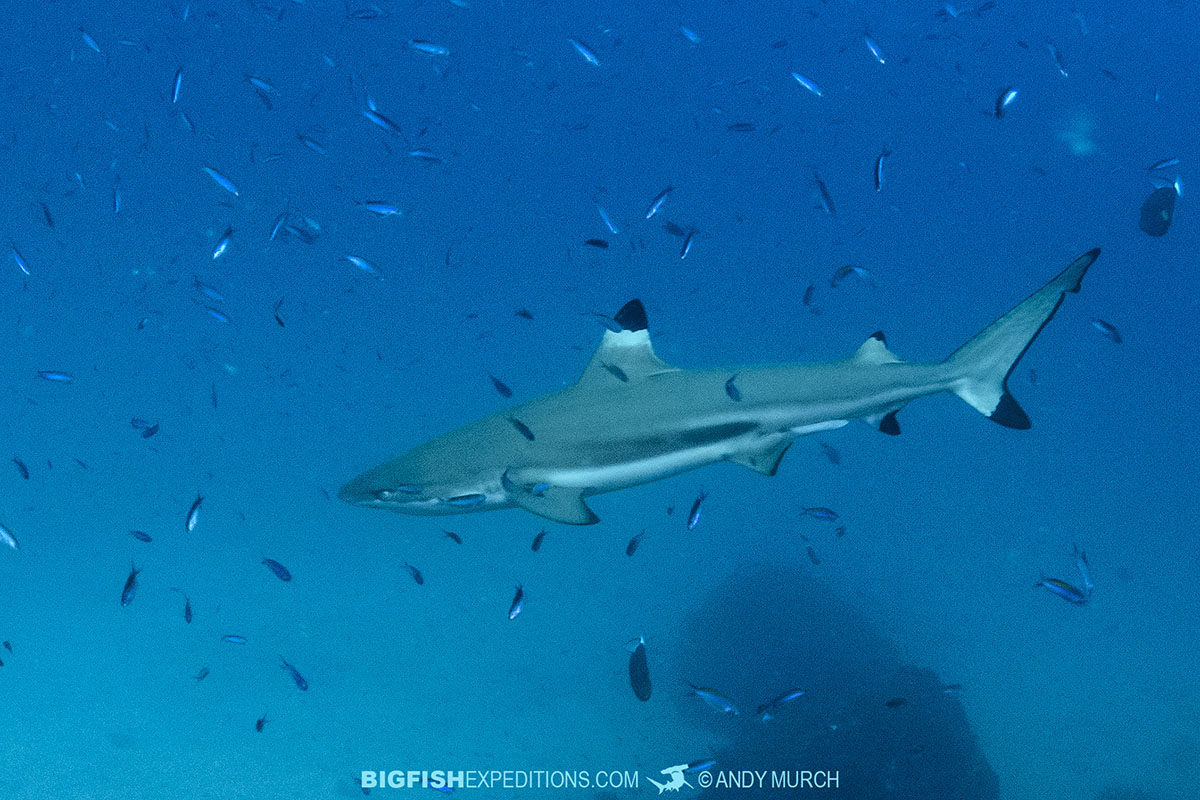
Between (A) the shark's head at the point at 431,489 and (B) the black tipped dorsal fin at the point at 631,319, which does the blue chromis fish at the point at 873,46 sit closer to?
(B) the black tipped dorsal fin at the point at 631,319

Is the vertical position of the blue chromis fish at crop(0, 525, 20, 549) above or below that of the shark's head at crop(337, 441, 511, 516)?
below

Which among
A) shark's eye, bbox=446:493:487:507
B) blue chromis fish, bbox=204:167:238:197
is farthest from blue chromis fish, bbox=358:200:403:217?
shark's eye, bbox=446:493:487:507

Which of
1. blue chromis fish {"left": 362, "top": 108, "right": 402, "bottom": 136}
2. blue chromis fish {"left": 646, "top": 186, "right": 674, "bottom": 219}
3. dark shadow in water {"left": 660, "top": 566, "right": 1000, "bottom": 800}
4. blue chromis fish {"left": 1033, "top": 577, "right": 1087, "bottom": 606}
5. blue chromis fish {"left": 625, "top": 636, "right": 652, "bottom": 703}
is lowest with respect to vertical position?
dark shadow in water {"left": 660, "top": 566, "right": 1000, "bottom": 800}

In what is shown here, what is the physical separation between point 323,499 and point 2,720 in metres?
11.3

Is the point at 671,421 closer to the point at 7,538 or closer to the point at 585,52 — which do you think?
the point at 585,52

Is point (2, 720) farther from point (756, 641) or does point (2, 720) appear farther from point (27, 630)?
point (756, 641)

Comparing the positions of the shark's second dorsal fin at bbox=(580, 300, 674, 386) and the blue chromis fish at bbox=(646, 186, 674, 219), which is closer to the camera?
the shark's second dorsal fin at bbox=(580, 300, 674, 386)

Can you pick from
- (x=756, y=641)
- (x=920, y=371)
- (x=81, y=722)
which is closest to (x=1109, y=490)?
(x=756, y=641)

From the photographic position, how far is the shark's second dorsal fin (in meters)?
5.00

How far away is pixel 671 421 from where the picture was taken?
4613mm

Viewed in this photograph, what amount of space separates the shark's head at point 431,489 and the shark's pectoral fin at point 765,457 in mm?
1802

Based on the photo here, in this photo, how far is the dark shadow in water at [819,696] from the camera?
1002 centimetres

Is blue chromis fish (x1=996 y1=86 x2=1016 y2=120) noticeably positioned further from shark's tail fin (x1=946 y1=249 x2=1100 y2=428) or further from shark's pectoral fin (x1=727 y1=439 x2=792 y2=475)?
shark's pectoral fin (x1=727 y1=439 x2=792 y2=475)

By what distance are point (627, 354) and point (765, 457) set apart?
1317 millimetres
